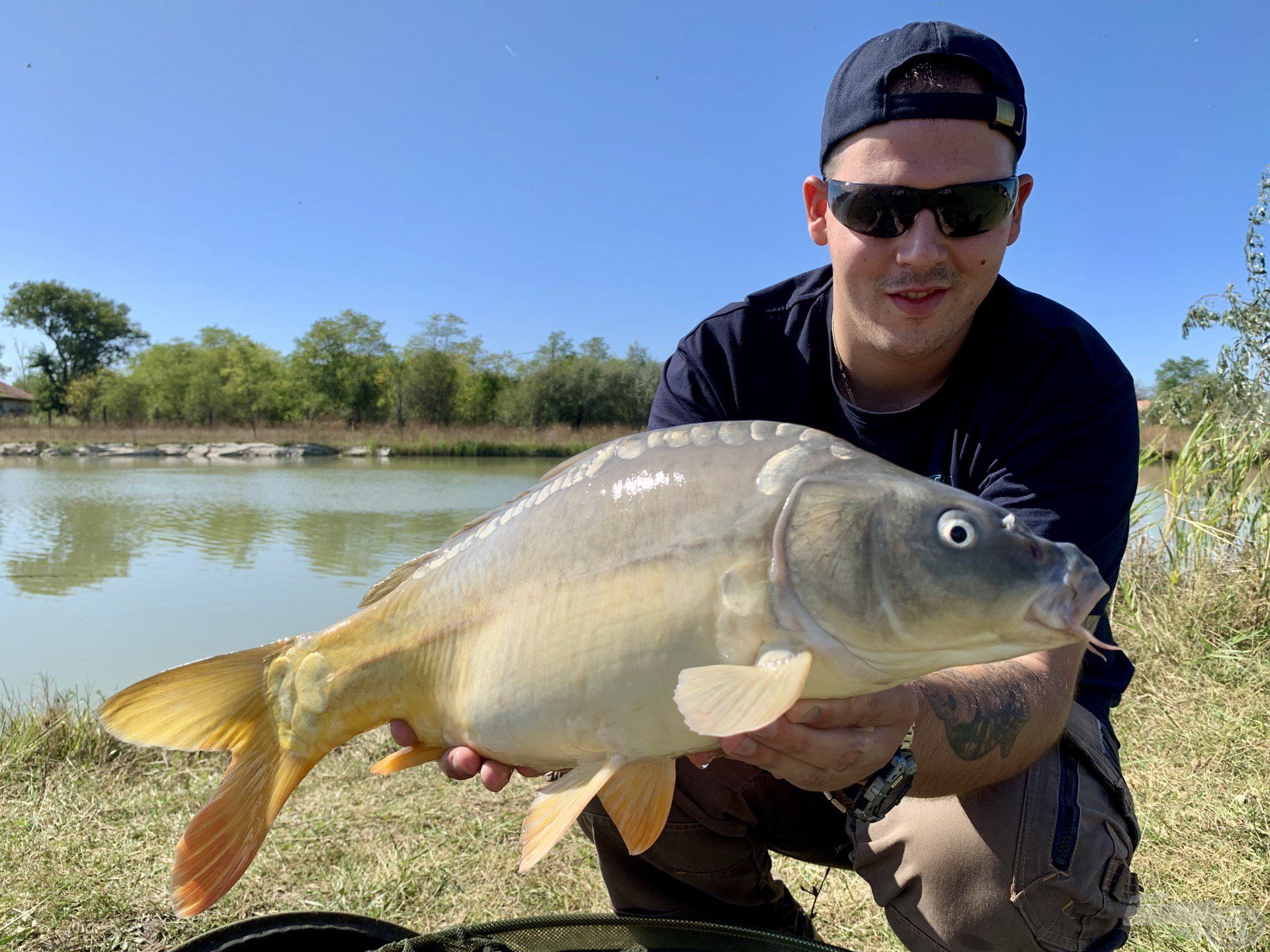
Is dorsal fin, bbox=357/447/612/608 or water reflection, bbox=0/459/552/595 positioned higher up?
dorsal fin, bbox=357/447/612/608

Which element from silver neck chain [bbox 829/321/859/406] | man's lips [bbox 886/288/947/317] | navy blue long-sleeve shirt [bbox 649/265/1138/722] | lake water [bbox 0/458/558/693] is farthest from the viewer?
lake water [bbox 0/458/558/693]

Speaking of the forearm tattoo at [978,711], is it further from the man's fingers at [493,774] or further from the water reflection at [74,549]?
the water reflection at [74,549]

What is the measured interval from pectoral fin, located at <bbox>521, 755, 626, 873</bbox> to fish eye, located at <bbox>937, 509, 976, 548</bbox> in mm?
512

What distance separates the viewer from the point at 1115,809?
153cm

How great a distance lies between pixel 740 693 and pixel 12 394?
187 ft

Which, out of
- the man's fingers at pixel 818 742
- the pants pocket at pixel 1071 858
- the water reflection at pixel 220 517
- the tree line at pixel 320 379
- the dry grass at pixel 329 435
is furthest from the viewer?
the tree line at pixel 320 379

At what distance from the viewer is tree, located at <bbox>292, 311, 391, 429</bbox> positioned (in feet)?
136

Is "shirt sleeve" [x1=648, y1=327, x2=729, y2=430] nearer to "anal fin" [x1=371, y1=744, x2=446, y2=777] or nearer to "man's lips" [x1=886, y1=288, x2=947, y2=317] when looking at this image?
"man's lips" [x1=886, y1=288, x2=947, y2=317]

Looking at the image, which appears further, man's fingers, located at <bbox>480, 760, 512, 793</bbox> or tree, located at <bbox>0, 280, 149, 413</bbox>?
tree, located at <bbox>0, 280, 149, 413</bbox>

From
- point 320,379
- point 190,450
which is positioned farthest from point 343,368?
point 190,450

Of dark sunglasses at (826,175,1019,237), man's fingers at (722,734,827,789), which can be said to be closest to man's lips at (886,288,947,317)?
dark sunglasses at (826,175,1019,237)

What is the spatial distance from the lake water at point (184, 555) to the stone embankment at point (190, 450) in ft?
21.3

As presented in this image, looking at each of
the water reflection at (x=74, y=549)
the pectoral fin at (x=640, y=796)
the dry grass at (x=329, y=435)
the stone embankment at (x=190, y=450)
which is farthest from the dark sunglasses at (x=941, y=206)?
the stone embankment at (x=190, y=450)

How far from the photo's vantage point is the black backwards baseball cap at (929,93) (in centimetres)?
162
